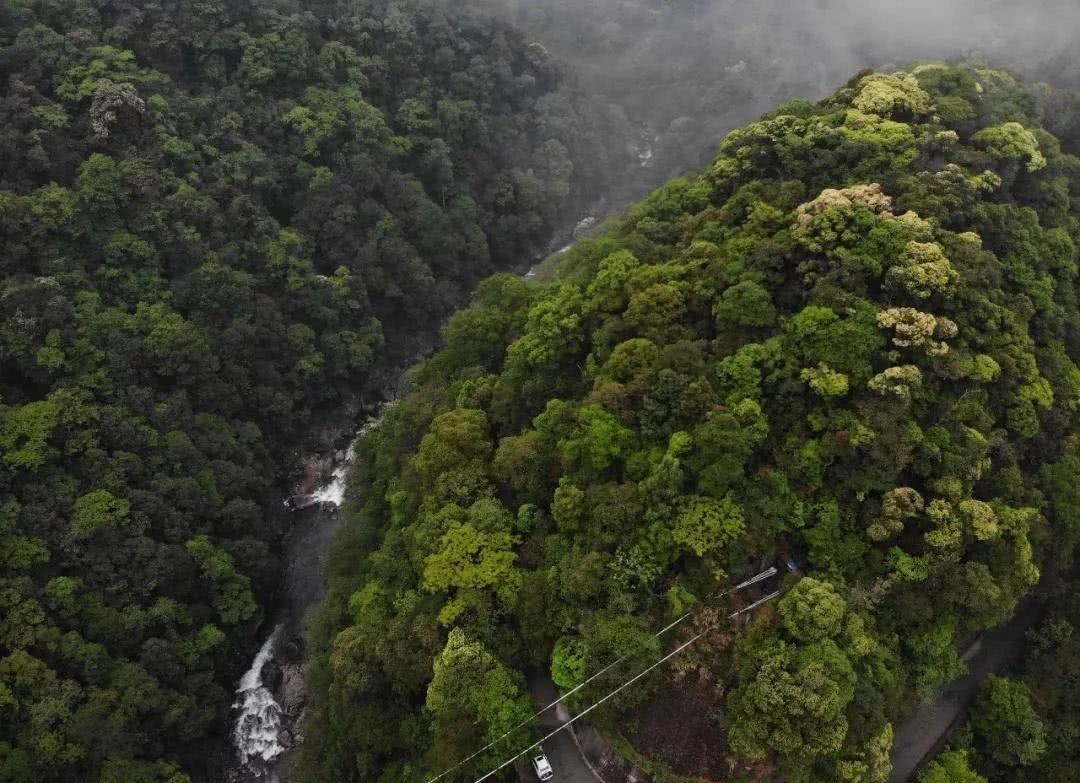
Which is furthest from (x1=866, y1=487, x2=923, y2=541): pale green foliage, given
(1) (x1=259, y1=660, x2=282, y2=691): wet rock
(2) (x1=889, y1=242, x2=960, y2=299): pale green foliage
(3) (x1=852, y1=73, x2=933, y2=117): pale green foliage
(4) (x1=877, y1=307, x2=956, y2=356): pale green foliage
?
(1) (x1=259, y1=660, x2=282, y2=691): wet rock

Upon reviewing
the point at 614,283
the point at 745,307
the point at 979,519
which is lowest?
the point at 979,519

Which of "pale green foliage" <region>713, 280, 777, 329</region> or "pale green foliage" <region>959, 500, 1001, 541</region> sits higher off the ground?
"pale green foliage" <region>713, 280, 777, 329</region>

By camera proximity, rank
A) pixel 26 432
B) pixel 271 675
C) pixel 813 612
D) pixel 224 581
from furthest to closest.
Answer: pixel 271 675, pixel 224 581, pixel 26 432, pixel 813 612

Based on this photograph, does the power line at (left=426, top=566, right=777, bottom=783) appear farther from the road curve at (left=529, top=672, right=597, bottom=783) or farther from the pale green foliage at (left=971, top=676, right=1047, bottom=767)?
the pale green foliage at (left=971, top=676, right=1047, bottom=767)

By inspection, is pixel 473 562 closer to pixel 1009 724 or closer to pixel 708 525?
pixel 708 525

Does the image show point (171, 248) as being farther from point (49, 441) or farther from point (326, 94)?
point (326, 94)

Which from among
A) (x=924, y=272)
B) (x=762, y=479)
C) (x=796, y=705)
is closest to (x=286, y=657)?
(x=762, y=479)

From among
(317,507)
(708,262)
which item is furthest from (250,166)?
(708,262)
